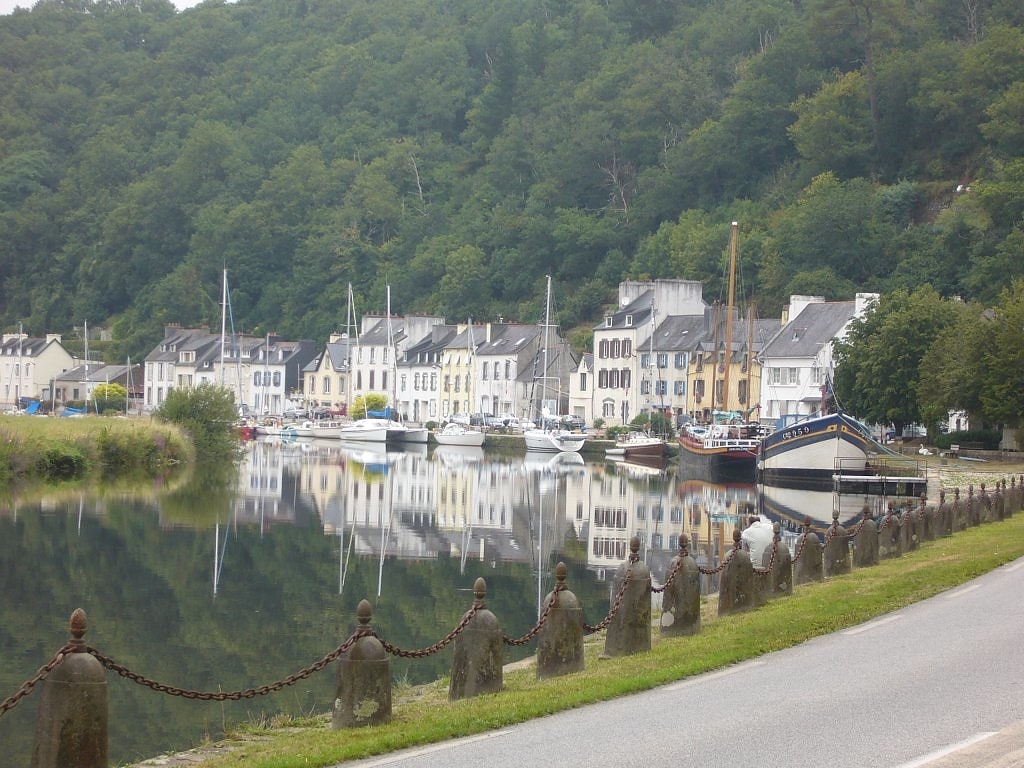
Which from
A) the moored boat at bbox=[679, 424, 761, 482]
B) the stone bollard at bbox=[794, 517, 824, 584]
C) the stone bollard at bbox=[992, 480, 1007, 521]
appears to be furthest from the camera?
the moored boat at bbox=[679, 424, 761, 482]

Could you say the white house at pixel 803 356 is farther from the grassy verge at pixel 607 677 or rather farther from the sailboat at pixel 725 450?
the grassy verge at pixel 607 677

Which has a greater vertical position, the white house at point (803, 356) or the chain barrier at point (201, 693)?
the white house at point (803, 356)

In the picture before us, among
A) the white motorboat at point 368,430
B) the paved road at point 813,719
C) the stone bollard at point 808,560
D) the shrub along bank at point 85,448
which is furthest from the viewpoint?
the white motorboat at point 368,430

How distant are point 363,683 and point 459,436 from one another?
301ft

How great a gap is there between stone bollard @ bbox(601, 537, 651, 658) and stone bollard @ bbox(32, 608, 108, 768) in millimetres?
7744

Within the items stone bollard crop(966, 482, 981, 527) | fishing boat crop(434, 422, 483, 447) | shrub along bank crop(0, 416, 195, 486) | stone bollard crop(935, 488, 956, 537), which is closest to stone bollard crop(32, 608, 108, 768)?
stone bollard crop(935, 488, 956, 537)

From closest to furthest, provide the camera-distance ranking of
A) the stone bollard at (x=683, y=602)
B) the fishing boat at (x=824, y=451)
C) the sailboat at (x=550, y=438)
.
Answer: the stone bollard at (x=683, y=602) < the fishing boat at (x=824, y=451) < the sailboat at (x=550, y=438)

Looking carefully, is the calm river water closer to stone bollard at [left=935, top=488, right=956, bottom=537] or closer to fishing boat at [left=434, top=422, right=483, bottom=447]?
stone bollard at [left=935, top=488, right=956, bottom=537]

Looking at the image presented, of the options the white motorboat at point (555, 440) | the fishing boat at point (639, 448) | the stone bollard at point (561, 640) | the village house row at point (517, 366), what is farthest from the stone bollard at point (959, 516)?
the white motorboat at point (555, 440)

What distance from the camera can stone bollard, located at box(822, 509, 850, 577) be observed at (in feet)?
85.6

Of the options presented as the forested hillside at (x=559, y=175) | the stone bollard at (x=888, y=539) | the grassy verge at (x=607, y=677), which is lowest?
the grassy verge at (x=607, y=677)

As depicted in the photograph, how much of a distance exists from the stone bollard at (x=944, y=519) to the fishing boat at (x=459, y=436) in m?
71.8

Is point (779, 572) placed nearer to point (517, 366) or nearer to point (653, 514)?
point (653, 514)

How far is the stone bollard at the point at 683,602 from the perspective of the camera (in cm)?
1944
